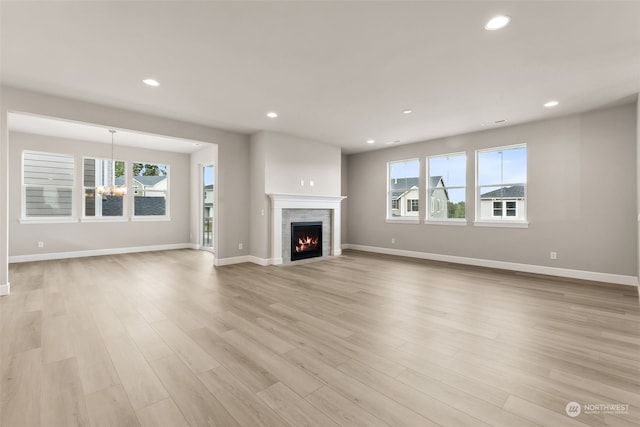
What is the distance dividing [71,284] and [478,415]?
213 inches

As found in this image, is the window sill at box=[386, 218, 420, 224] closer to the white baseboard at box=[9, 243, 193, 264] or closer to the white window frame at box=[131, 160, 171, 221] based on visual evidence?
the white baseboard at box=[9, 243, 193, 264]

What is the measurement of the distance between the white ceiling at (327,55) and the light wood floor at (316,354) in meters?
2.72

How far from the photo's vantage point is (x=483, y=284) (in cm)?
442

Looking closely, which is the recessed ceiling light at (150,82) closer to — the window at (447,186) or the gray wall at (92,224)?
the gray wall at (92,224)

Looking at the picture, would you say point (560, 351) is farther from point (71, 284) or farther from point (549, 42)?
point (71, 284)

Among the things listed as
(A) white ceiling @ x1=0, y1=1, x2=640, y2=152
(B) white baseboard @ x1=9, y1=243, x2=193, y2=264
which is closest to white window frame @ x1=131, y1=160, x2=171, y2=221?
(B) white baseboard @ x1=9, y1=243, x2=193, y2=264

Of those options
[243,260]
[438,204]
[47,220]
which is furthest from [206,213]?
[438,204]

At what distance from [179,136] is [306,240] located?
11.1 ft

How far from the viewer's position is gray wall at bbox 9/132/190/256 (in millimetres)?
6156

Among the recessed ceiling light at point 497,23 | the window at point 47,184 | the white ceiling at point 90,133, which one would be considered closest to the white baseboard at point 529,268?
the recessed ceiling light at point 497,23

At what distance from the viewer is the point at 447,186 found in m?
6.46

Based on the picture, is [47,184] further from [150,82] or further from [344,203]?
[344,203]

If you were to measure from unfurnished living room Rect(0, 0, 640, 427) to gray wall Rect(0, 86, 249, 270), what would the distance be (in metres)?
0.04

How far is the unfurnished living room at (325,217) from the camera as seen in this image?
1.89 meters
